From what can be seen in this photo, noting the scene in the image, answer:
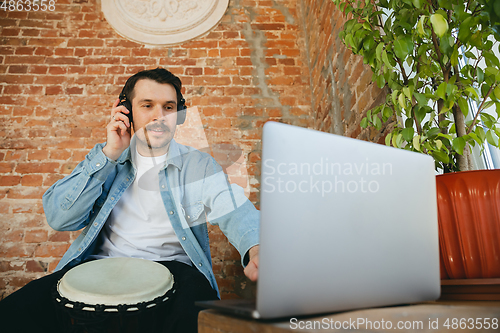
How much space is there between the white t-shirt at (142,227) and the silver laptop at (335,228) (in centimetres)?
91

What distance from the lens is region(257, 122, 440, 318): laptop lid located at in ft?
1.58

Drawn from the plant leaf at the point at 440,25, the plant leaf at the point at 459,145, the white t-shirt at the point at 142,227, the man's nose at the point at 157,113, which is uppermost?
the man's nose at the point at 157,113

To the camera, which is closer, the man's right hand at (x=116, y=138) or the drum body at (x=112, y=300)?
the drum body at (x=112, y=300)

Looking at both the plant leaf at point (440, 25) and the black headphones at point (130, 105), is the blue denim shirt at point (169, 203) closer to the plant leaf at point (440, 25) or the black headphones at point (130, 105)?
the black headphones at point (130, 105)

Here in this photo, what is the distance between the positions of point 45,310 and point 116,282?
268mm

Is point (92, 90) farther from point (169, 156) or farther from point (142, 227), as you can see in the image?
point (142, 227)

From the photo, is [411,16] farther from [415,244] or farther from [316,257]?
[316,257]

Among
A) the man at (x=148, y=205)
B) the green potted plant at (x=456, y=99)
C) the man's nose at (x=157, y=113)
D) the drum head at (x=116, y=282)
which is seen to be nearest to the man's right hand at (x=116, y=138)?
the man at (x=148, y=205)

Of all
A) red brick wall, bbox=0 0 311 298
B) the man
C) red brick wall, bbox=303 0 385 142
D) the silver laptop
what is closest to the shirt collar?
the man

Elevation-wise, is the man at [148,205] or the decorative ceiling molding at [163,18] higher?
the decorative ceiling molding at [163,18]

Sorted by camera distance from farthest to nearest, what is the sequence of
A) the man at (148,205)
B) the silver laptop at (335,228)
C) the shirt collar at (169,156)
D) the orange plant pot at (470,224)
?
the shirt collar at (169,156), the man at (148,205), the orange plant pot at (470,224), the silver laptop at (335,228)

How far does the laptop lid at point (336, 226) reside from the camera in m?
0.48

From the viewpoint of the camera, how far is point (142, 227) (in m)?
1.49

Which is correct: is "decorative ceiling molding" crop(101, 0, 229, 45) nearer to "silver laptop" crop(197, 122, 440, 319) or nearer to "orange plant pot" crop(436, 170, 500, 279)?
"orange plant pot" crop(436, 170, 500, 279)
